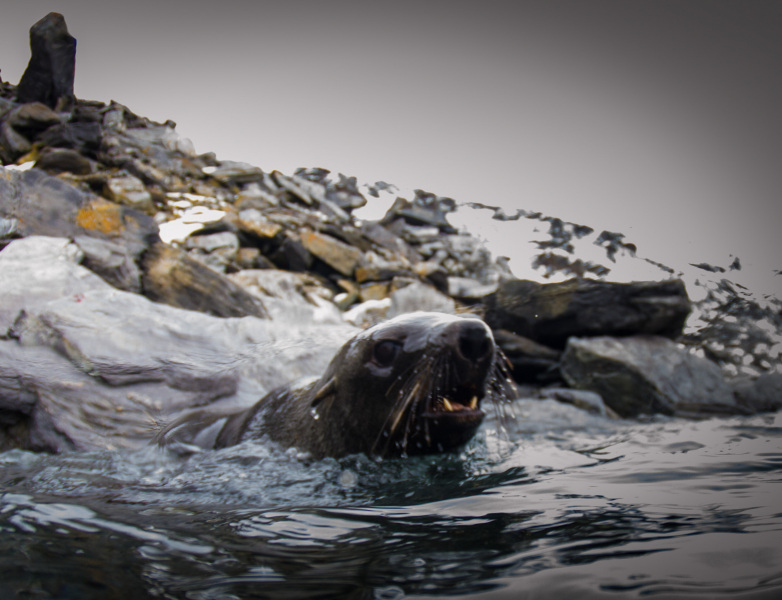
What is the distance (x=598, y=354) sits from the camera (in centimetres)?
700

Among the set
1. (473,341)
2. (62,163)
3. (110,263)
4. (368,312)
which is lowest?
(368,312)

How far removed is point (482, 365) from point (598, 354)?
5.37m

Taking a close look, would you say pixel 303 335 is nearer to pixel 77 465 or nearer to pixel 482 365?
pixel 77 465

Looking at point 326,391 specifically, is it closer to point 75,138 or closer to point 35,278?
point 35,278

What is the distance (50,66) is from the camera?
18.4 m

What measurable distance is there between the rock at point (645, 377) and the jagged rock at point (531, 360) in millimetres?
342

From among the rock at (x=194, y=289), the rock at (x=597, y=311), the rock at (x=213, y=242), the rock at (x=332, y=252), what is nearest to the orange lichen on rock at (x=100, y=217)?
the rock at (x=194, y=289)

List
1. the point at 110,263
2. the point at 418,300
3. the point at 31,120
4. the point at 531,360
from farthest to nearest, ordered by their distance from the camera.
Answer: the point at 31,120, the point at 418,300, the point at 531,360, the point at 110,263

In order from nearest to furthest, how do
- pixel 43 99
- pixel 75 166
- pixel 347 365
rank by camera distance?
pixel 347 365 → pixel 75 166 → pixel 43 99

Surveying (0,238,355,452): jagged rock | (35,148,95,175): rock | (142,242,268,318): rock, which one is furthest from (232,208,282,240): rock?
(0,238,355,452): jagged rock

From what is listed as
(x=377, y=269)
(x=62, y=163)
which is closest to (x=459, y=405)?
(x=377, y=269)

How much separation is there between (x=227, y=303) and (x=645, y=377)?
5.62 metres

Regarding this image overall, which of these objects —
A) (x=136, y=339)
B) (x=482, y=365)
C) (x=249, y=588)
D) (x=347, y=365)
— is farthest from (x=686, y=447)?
(x=136, y=339)

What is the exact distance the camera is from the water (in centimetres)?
95
